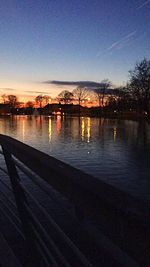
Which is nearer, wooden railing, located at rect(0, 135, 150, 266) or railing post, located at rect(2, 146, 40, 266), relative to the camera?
wooden railing, located at rect(0, 135, 150, 266)

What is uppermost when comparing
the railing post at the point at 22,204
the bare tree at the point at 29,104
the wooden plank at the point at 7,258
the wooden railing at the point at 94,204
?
the bare tree at the point at 29,104

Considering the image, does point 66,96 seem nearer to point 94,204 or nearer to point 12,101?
point 12,101

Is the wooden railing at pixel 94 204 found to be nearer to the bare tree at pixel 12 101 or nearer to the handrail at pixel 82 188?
the handrail at pixel 82 188

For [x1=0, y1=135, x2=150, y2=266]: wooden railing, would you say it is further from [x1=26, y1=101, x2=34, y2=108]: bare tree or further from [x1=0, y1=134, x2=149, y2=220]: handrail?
Result: [x1=26, y1=101, x2=34, y2=108]: bare tree

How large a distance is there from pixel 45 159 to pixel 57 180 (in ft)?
1.26

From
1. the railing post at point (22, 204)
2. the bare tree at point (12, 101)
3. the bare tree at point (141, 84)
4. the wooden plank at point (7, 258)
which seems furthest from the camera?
the bare tree at point (12, 101)

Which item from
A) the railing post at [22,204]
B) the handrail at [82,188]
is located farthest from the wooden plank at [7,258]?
the handrail at [82,188]

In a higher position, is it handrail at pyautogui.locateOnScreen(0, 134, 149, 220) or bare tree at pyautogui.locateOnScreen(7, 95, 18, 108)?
bare tree at pyautogui.locateOnScreen(7, 95, 18, 108)

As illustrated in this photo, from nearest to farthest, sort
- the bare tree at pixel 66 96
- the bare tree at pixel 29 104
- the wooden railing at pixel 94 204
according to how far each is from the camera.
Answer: the wooden railing at pixel 94 204 < the bare tree at pixel 66 96 < the bare tree at pixel 29 104

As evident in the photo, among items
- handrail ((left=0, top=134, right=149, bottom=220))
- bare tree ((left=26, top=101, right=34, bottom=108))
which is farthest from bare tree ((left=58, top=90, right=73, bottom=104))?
handrail ((left=0, top=134, right=149, bottom=220))

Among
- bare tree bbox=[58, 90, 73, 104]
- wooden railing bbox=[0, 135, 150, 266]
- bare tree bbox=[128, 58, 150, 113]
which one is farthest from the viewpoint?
bare tree bbox=[58, 90, 73, 104]

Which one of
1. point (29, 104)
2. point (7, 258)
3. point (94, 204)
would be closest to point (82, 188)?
point (94, 204)

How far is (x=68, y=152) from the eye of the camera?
19.1m

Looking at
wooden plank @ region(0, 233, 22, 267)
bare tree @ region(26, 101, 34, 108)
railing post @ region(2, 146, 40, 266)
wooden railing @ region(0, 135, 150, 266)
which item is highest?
bare tree @ region(26, 101, 34, 108)
